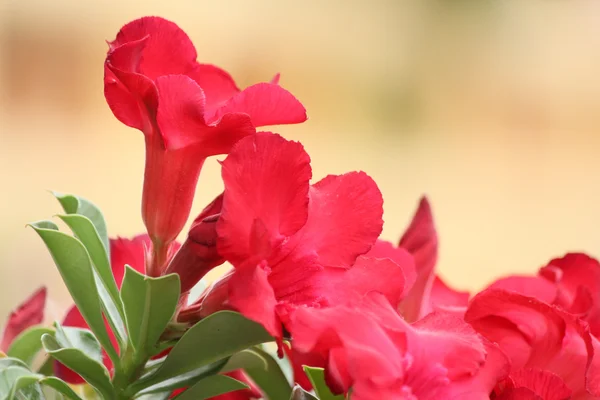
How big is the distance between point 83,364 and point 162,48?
0.16 m

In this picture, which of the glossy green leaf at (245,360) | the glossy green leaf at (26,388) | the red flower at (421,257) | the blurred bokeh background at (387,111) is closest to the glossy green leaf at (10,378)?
the glossy green leaf at (26,388)

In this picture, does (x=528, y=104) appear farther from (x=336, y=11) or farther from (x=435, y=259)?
(x=435, y=259)

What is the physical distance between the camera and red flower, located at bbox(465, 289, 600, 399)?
0.41 meters

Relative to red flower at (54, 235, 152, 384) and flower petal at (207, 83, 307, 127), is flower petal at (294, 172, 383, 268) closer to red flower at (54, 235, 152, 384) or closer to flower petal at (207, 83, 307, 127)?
flower petal at (207, 83, 307, 127)

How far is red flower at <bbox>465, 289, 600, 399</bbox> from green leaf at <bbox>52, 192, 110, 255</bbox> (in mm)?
211

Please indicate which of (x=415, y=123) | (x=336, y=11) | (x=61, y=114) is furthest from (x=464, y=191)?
(x=61, y=114)

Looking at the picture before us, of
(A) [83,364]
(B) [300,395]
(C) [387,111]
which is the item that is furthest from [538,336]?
(C) [387,111]

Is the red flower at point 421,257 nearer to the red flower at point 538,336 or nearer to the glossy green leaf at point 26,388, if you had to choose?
the red flower at point 538,336

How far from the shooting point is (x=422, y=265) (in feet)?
1.66

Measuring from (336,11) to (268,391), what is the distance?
2.78 m

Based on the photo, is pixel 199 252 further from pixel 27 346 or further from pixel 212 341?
pixel 27 346

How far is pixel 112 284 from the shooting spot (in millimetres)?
423

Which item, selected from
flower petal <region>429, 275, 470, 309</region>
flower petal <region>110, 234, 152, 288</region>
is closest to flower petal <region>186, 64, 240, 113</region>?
flower petal <region>110, 234, 152, 288</region>

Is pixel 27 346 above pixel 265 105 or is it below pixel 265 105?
below
